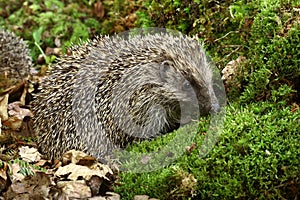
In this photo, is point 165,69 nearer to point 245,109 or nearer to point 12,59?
point 245,109

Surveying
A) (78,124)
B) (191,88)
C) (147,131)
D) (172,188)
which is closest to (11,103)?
(78,124)

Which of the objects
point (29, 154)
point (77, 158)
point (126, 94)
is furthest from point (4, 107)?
point (126, 94)

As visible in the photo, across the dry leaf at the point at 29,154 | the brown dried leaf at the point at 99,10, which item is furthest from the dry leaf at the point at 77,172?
the brown dried leaf at the point at 99,10

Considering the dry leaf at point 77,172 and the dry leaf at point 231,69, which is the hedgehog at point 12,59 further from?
the dry leaf at point 231,69

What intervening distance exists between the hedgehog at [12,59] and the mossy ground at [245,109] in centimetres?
219

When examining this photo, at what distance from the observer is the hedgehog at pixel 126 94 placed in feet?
18.1

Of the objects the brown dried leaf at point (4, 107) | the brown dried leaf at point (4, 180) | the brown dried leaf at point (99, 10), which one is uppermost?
the brown dried leaf at point (99, 10)

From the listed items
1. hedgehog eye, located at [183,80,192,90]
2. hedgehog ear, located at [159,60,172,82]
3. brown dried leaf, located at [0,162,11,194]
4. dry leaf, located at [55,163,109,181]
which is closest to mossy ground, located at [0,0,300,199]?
dry leaf, located at [55,163,109,181]

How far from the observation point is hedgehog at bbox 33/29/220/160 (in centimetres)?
551

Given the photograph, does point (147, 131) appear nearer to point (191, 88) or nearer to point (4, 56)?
point (191, 88)

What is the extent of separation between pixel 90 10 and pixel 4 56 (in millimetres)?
2185

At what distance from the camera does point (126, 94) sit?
5543 millimetres

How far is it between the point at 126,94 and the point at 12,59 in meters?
3.20

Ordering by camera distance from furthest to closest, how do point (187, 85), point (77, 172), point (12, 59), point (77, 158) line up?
point (12, 59) < point (187, 85) < point (77, 158) < point (77, 172)
